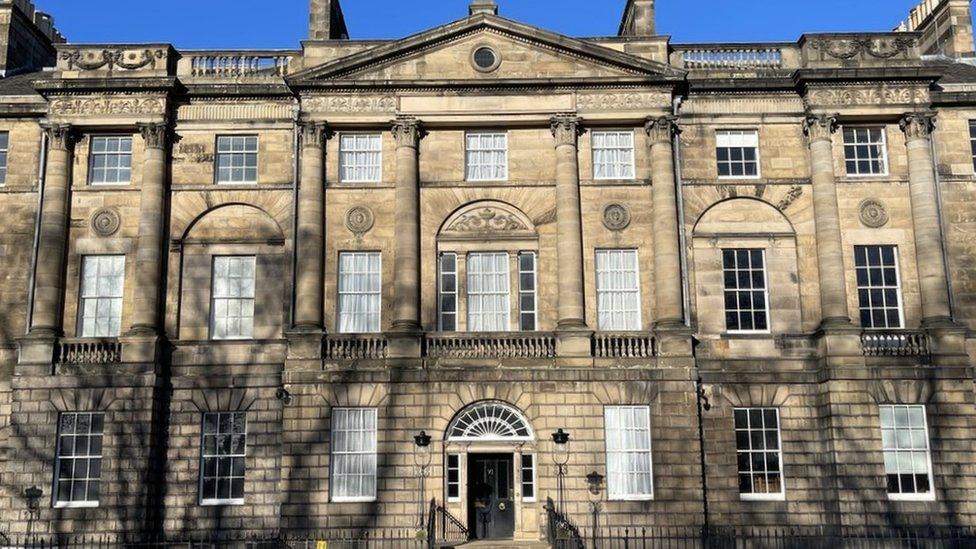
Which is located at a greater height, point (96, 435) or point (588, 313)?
point (588, 313)

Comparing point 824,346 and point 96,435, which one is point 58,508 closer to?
point 96,435

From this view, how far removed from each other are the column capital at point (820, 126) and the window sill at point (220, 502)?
1864cm

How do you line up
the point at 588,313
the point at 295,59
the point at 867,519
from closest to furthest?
the point at 867,519
the point at 588,313
the point at 295,59

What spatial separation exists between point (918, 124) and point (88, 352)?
2373cm

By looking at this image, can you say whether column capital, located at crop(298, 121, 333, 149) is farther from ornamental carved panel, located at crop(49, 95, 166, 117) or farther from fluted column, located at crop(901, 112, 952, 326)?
fluted column, located at crop(901, 112, 952, 326)

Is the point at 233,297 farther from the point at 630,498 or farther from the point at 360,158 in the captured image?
the point at 630,498

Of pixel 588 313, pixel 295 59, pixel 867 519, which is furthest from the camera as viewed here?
pixel 295 59

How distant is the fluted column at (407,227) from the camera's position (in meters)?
26.1

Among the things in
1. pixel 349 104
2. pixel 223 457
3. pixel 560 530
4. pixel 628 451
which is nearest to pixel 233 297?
pixel 223 457

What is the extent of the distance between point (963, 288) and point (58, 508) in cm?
2494

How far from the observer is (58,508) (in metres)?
25.1

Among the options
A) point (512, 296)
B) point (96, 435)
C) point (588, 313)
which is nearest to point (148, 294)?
point (96, 435)

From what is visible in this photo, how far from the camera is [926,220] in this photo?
87.6ft

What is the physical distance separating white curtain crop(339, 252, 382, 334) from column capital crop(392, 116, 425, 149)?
10.5 ft
